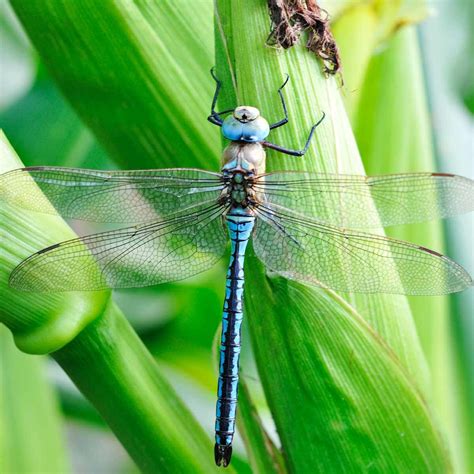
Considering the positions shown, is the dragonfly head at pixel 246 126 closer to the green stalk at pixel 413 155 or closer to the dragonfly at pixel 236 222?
the dragonfly at pixel 236 222

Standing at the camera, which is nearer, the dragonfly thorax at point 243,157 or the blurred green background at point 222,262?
the dragonfly thorax at point 243,157

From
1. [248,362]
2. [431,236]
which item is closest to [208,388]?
[248,362]

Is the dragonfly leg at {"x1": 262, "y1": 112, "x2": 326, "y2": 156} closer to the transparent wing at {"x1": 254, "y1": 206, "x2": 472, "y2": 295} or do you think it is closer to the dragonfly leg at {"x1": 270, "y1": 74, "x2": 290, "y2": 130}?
the dragonfly leg at {"x1": 270, "y1": 74, "x2": 290, "y2": 130}

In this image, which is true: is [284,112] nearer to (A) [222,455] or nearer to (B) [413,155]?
(A) [222,455]

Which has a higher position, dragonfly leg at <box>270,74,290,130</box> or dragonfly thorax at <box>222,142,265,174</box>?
dragonfly thorax at <box>222,142,265,174</box>

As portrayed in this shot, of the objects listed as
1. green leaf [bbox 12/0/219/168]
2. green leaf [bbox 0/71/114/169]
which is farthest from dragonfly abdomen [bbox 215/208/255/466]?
green leaf [bbox 0/71/114/169]

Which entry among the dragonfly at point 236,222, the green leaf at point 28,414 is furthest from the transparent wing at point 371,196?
the green leaf at point 28,414

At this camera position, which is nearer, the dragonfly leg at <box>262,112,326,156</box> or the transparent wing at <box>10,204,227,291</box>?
the dragonfly leg at <box>262,112,326,156</box>
